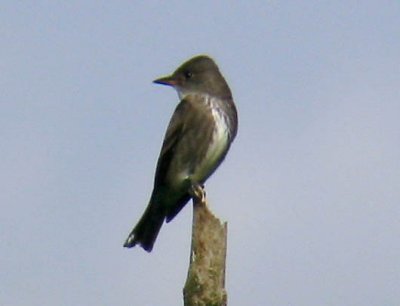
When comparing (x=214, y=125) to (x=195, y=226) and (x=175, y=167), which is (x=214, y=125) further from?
(x=195, y=226)

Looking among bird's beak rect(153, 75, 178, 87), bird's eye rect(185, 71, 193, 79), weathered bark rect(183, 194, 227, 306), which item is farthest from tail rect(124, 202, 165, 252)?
weathered bark rect(183, 194, 227, 306)

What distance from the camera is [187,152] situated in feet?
44.6

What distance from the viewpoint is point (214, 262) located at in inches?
332

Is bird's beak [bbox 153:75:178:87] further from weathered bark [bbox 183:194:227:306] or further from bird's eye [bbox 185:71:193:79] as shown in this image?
weathered bark [bbox 183:194:227:306]

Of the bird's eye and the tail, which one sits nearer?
the tail

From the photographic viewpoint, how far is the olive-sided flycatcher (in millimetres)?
13445

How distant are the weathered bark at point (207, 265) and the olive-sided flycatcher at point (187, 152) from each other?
440cm

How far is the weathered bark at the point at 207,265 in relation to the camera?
326 inches

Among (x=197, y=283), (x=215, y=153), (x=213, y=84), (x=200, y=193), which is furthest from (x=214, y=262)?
(x=213, y=84)

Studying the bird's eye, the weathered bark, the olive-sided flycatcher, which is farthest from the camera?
the bird's eye

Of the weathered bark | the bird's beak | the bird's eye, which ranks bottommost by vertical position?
the weathered bark

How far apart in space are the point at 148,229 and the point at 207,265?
5.01 metres

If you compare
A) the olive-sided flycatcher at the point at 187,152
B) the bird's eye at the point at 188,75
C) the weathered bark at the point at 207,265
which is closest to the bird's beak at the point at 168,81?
the bird's eye at the point at 188,75

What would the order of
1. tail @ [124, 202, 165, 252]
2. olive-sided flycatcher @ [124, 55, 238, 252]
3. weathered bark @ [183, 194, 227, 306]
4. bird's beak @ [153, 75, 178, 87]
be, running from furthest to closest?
bird's beak @ [153, 75, 178, 87]
olive-sided flycatcher @ [124, 55, 238, 252]
tail @ [124, 202, 165, 252]
weathered bark @ [183, 194, 227, 306]
